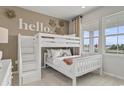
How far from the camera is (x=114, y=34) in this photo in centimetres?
323

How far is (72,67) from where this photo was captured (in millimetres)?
2314

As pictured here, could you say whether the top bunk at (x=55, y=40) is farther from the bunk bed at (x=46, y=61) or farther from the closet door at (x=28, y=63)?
the closet door at (x=28, y=63)

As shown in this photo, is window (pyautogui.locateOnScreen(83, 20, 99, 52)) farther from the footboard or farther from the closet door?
the closet door

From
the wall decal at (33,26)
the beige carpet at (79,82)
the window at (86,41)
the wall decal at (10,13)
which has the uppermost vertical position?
the wall decal at (10,13)

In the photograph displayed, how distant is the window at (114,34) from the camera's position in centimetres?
304

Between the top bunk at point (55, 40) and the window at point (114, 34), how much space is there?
1.28 metres

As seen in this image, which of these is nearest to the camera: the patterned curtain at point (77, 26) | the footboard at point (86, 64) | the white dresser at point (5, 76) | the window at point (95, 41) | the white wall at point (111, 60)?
the white dresser at point (5, 76)

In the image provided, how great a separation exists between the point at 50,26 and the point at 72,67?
2756 millimetres

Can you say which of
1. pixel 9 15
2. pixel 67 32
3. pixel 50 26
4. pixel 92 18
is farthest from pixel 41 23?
pixel 92 18

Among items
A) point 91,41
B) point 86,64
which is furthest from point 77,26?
point 86,64

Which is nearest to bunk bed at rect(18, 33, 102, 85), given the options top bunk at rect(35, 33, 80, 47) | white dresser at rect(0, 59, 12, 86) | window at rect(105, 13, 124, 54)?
top bunk at rect(35, 33, 80, 47)

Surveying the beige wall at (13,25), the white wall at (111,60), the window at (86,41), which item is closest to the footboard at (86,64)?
the white wall at (111,60)

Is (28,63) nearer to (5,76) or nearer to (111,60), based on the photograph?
(5,76)
